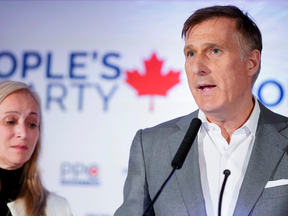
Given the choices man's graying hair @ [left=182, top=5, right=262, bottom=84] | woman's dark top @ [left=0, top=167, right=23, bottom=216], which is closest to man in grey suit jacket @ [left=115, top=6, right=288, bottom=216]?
man's graying hair @ [left=182, top=5, right=262, bottom=84]

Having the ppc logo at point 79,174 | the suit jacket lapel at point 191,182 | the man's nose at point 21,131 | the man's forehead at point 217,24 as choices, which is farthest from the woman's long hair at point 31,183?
the man's forehead at point 217,24

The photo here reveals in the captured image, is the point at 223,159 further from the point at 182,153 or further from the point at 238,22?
the point at 238,22

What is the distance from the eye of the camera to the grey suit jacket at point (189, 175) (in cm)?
180

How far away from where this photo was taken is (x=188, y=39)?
2148 millimetres

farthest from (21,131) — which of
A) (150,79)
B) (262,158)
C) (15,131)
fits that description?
(262,158)

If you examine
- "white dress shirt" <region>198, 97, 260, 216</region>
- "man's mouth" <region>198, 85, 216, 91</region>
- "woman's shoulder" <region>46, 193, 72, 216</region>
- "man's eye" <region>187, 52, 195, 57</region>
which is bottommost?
"woman's shoulder" <region>46, 193, 72, 216</region>

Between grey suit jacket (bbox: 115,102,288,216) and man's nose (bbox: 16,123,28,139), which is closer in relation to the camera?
grey suit jacket (bbox: 115,102,288,216)

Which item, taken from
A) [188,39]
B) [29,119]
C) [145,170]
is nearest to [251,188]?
[145,170]

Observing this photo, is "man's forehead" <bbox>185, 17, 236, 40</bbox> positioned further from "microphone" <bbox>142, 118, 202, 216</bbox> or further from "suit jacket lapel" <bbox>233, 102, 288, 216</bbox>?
"microphone" <bbox>142, 118, 202, 216</bbox>

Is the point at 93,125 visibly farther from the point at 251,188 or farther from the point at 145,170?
the point at 251,188

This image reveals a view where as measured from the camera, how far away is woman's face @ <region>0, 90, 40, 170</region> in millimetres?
2275

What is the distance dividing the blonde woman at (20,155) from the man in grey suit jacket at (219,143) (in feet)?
2.07

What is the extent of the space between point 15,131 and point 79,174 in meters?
0.99

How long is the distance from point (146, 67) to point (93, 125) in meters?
0.66
